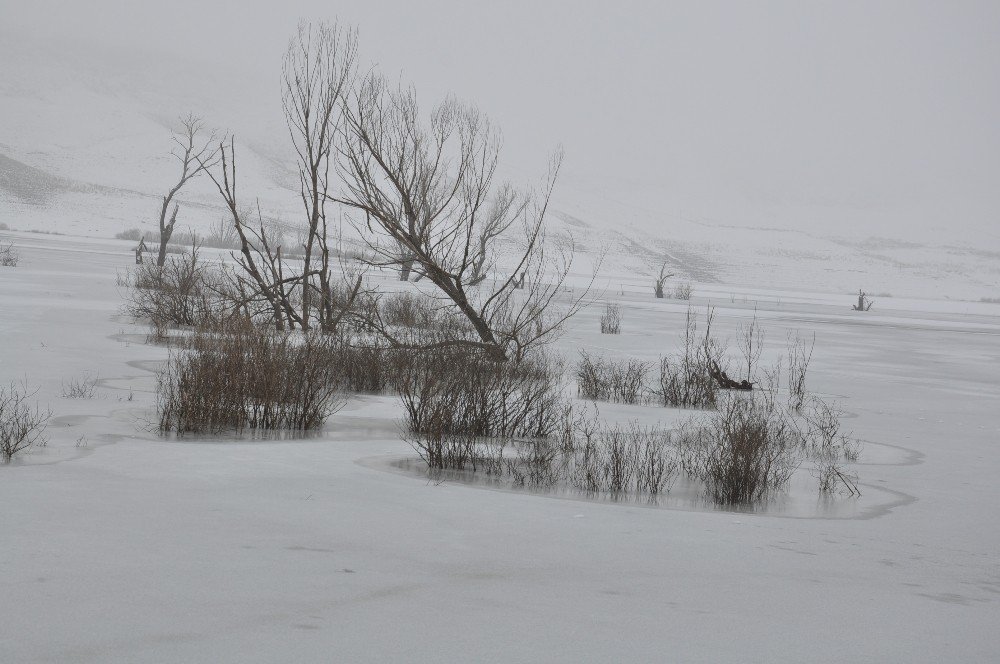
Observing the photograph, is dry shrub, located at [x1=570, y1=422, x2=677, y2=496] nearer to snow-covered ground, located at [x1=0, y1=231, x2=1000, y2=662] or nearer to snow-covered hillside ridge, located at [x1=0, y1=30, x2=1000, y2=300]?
snow-covered ground, located at [x1=0, y1=231, x2=1000, y2=662]

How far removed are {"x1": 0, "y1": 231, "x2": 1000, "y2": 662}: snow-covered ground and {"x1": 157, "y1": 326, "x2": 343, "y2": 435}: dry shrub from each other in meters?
0.32

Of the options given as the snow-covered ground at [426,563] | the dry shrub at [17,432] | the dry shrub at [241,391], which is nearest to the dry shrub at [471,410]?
the snow-covered ground at [426,563]

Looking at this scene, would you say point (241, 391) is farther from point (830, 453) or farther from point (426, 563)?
point (830, 453)

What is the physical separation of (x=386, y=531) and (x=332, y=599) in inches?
50.1

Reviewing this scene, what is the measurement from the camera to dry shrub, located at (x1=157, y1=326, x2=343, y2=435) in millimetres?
8320

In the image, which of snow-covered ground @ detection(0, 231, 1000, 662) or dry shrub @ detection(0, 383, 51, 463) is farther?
dry shrub @ detection(0, 383, 51, 463)

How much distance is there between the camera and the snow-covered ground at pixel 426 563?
3867 mm

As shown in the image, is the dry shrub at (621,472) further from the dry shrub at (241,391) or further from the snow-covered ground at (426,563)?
the dry shrub at (241,391)

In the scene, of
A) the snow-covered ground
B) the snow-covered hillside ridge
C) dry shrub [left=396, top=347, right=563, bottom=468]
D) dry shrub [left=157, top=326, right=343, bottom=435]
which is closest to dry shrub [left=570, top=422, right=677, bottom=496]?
the snow-covered ground

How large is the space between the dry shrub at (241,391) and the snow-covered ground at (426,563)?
0.32 metres

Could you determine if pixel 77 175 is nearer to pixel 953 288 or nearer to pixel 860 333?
pixel 953 288

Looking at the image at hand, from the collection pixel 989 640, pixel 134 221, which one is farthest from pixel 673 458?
pixel 134 221

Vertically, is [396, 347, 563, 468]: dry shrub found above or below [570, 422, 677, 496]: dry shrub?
above

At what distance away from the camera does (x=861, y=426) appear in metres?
10.9
